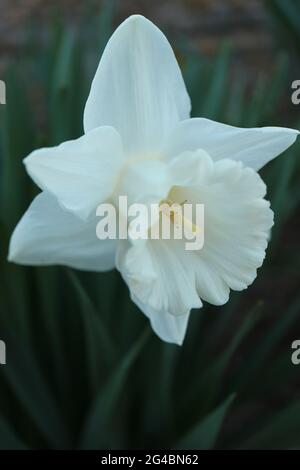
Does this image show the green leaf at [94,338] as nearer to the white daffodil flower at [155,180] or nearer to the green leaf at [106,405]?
the green leaf at [106,405]

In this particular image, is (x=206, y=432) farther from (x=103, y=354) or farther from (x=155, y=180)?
(x=155, y=180)

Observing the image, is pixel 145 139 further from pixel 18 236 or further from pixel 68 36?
pixel 68 36

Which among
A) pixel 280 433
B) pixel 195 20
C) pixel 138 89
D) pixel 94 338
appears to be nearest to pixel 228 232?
pixel 138 89

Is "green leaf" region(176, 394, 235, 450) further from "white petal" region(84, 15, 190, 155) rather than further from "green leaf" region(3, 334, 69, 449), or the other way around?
"white petal" region(84, 15, 190, 155)

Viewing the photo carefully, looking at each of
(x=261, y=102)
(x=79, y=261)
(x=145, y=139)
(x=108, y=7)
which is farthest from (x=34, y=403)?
(x=108, y=7)

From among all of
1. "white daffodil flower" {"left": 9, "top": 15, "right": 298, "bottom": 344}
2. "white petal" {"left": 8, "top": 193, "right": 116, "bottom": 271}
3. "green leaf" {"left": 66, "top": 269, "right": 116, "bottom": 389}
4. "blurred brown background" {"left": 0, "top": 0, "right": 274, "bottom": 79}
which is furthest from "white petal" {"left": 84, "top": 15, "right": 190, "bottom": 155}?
"blurred brown background" {"left": 0, "top": 0, "right": 274, "bottom": 79}
